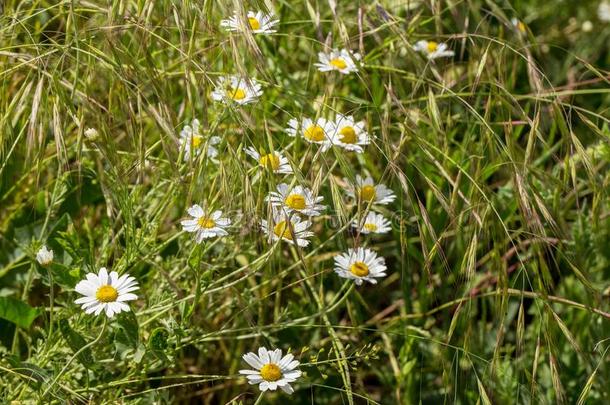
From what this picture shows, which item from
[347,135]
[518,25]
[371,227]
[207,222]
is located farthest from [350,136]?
[518,25]

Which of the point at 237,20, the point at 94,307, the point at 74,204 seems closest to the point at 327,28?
the point at 74,204

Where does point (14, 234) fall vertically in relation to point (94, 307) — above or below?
below

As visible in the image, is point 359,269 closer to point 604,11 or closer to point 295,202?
point 295,202

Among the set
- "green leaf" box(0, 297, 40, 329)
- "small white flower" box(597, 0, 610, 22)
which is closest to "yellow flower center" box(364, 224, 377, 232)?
"green leaf" box(0, 297, 40, 329)

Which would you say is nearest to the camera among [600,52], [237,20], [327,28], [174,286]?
[237,20]

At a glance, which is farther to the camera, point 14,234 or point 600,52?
point 600,52

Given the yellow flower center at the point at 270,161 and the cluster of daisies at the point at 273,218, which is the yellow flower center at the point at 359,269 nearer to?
the cluster of daisies at the point at 273,218

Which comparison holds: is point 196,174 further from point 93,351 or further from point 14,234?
point 14,234
